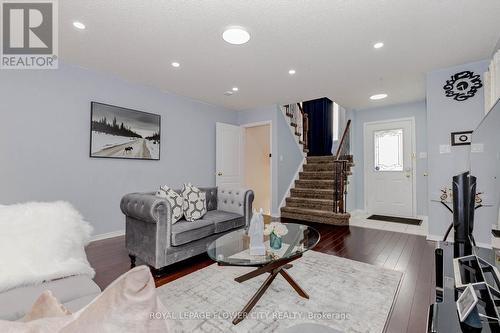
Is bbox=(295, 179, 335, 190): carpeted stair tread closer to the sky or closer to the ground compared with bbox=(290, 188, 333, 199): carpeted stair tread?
closer to the sky

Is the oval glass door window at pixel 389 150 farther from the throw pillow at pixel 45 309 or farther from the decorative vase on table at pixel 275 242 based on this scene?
the throw pillow at pixel 45 309

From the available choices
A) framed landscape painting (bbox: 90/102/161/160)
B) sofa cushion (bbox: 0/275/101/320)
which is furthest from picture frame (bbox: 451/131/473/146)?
framed landscape painting (bbox: 90/102/161/160)

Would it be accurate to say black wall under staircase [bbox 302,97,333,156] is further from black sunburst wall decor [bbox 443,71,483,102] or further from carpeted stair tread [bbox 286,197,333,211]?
black sunburst wall decor [bbox 443,71,483,102]

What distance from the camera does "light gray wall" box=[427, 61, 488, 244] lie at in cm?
318

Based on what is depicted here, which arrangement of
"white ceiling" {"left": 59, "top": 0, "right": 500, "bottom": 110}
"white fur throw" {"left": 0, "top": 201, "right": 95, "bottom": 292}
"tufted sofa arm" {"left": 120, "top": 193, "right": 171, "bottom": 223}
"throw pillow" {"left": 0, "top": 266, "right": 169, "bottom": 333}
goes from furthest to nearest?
"tufted sofa arm" {"left": 120, "top": 193, "right": 171, "bottom": 223}
"white ceiling" {"left": 59, "top": 0, "right": 500, "bottom": 110}
"white fur throw" {"left": 0, "top": 201, "right": 95, "bottom": 292}
"throw pillow" {"left": 0, "top": 266, "right": 169, "bottom": 333}

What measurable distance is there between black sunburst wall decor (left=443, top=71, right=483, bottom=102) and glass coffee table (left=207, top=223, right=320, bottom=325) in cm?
297

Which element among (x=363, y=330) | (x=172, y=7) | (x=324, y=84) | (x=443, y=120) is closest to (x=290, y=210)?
(x=324, y=84)

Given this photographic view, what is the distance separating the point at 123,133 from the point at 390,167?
5521 mm

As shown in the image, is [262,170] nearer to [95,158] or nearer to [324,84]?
[324,84]

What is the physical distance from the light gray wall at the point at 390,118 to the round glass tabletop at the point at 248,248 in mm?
3920

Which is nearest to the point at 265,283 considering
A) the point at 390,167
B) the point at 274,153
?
the point at 274,153

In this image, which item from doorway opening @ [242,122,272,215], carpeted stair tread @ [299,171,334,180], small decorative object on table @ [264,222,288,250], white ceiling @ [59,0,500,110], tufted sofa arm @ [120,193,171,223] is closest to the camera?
small decorative object on table @ [264,222,288,250]

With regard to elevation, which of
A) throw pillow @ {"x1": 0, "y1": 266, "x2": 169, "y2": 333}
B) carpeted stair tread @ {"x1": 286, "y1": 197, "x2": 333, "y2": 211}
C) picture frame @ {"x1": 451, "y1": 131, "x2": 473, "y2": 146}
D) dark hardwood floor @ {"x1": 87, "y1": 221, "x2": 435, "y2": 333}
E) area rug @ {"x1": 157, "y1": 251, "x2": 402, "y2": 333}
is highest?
picture frame @ {"x1": 451, "y1": 131, "x2": 473, "y2": 146}

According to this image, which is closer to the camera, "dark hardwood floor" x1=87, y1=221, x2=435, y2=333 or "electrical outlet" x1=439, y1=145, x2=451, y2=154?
"dark hardwood floor" x1=87, y1=221, x2=435, y2=333
